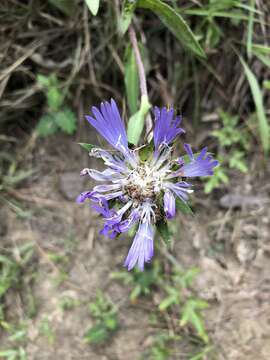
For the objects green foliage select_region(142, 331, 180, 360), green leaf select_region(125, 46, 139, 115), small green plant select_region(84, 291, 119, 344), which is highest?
green leaf select_region(125, 46, 139, 115)

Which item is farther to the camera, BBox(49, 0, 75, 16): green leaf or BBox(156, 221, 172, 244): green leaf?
BBox(49, 0, 75, 16): green leaf

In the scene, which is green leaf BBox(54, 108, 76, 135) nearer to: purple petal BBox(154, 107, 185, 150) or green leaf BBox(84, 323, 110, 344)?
purple petal BBox(154, 107, 185, 150)

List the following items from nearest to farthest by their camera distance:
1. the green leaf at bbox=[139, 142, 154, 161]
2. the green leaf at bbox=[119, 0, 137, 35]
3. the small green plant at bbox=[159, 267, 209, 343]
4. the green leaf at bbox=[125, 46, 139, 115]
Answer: the green leaf at bbox=[139, 142, 154, 161], the green leaf at bbox=[119, 0, 137, 35], the green leaf at bbox=[125, 46, 139, 115], the small green plant at bbox=[159, 267, 209, 343]

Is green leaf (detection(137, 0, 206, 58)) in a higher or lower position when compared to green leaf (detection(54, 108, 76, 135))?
higher

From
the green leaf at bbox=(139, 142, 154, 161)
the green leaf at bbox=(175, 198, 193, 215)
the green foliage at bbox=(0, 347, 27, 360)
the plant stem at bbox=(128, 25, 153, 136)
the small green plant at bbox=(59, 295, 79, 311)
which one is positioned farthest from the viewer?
the small green plant at bbox=(59, 295, 79, 311)

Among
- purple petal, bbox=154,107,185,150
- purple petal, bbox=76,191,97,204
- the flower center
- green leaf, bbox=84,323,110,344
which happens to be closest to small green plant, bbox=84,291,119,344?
green leaf, bbox=84,323,110,344

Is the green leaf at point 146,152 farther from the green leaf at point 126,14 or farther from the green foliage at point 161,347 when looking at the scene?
the green foliage at point 161,347

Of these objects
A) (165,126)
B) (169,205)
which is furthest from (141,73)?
(169,205)

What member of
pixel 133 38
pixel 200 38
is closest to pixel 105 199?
pixel 133 38
